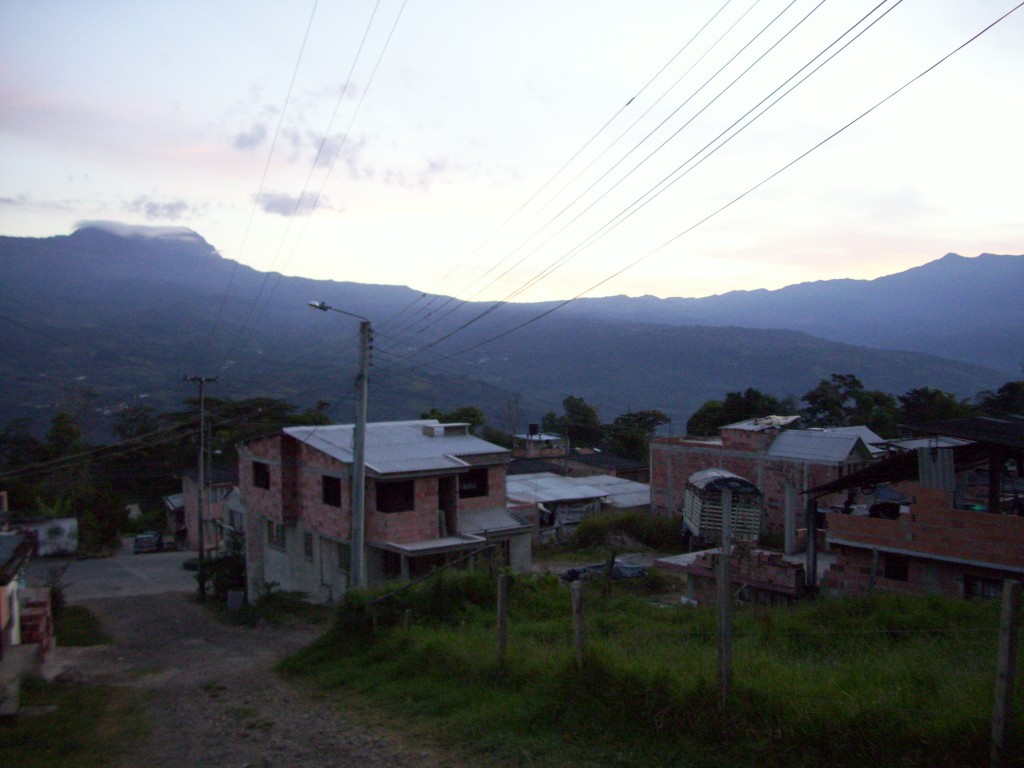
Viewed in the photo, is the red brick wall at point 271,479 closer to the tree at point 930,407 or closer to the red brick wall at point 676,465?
the red brick wall at point 676,465

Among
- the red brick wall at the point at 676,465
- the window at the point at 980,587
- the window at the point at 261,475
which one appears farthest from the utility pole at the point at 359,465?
the red brick wall at the point at 676,465

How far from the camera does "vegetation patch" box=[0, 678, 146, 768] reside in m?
7.86

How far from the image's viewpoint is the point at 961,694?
5.63 meters

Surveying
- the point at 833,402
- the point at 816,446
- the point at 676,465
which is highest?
the point at 833,402

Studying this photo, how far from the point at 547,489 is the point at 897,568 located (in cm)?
2349

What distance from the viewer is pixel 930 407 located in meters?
45.5

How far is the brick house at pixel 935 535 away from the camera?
1274 cm

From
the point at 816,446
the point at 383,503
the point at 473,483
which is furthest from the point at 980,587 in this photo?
the point at 816,446

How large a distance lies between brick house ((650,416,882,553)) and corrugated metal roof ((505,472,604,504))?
391 cm

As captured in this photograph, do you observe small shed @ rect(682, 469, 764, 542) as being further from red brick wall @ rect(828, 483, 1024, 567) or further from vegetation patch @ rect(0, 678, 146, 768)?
vegetation patch @ rect(0, 678, 146, 768)

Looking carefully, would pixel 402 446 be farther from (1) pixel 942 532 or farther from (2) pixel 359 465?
(1) pixel 942 532

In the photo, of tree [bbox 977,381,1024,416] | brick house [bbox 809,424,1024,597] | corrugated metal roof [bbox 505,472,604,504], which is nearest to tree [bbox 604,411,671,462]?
corrugated metal roof [bbox 505,472,604,504]

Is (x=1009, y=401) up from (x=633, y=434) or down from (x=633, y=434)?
up

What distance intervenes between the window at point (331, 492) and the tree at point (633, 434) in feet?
117
